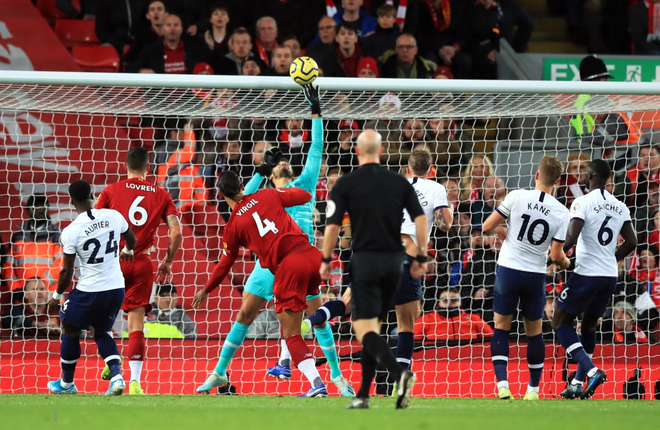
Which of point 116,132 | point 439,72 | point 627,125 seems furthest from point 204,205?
point 627,125

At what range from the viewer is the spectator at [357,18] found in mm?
14367

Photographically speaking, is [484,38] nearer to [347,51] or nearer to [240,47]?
[347,51]

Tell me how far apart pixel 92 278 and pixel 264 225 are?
1.56m

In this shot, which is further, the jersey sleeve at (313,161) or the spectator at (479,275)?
the spectator at (479,275)

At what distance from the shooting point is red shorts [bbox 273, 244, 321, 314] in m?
8.43

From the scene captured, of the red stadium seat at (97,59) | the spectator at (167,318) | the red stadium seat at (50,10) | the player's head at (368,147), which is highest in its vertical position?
the red stadium seat at (50,10)

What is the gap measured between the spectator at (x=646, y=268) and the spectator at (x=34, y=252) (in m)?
6.50

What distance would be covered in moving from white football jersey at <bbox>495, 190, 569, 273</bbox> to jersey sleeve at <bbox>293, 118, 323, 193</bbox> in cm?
165

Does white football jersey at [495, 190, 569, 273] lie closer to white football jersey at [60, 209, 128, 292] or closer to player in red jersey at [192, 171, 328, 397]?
player in red jersey at [192, 171, 328, 397]

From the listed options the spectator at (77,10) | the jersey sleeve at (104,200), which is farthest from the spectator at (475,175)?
the spectator at (77,10)

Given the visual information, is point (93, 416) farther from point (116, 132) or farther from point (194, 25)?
point (194, 25)

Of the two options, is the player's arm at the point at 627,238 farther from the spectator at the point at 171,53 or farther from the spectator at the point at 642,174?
the spectator at the point at 171,53

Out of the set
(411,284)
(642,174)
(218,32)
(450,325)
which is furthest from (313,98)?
(218,32)

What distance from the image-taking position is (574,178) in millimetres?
12031
